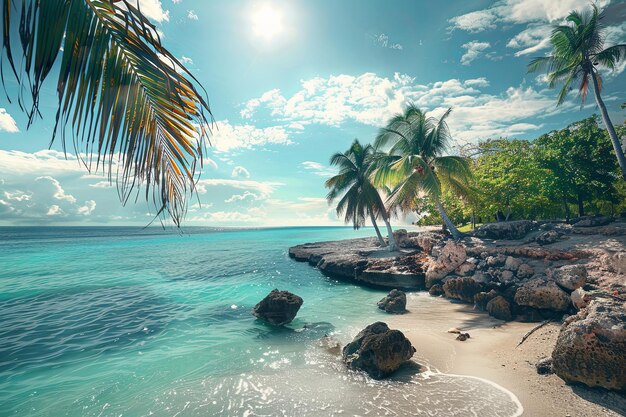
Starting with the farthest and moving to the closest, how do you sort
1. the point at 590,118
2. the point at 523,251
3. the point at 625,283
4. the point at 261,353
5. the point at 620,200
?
the point at 590,118
the point at 620,200
the point at 523,251
the point at 625,283
the point at 261,353

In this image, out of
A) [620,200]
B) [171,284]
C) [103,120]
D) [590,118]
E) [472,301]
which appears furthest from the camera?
[590,118]

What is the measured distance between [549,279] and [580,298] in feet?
6.29

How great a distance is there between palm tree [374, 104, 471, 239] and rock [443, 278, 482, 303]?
8.37 meters

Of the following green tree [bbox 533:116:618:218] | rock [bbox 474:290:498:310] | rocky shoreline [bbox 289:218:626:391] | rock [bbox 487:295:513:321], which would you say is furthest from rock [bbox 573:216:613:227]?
rock [bbox 487:295:513:321]

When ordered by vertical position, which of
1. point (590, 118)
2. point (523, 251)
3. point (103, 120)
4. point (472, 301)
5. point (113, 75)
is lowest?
point (472, 301)

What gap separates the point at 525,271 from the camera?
1223 centimetres

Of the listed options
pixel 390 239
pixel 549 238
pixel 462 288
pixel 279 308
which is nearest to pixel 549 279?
pixel 462 288

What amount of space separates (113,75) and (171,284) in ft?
68.9

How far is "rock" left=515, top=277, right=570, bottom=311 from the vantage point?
29.2 ft

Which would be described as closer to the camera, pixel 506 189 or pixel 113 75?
pixel 113 75

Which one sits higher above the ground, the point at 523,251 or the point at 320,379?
the point at 523,251

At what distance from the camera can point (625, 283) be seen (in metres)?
9.47

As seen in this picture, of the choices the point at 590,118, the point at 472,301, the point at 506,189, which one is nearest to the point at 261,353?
the point at 472,301

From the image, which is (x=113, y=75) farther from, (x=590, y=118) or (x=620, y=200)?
(x=590, y=118)
